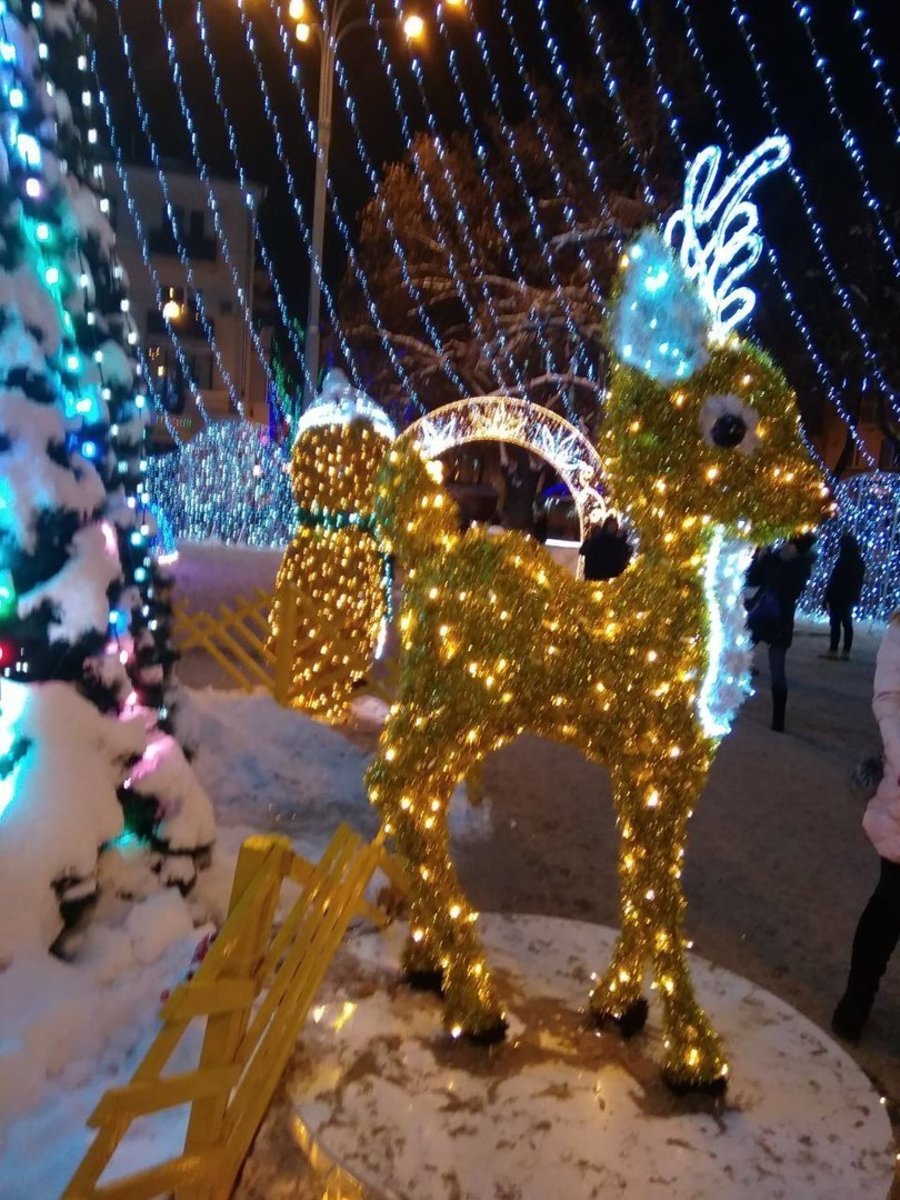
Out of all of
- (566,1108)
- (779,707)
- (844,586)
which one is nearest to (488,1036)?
(566,1108)

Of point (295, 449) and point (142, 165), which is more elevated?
point (142, 165)

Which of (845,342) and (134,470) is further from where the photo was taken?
(845,342)

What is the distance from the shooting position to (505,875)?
5.20m

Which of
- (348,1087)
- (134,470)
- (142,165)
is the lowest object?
(348,1087)

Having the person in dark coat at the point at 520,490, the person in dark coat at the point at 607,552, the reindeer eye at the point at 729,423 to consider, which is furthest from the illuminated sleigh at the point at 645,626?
the person in dark coat at the point at 520,490

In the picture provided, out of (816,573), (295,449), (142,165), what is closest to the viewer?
(295,449)

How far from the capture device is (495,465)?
2536 centimetres

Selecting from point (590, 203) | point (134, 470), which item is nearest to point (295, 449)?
point (134, 470)

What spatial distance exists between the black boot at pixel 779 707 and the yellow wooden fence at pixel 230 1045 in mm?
6745

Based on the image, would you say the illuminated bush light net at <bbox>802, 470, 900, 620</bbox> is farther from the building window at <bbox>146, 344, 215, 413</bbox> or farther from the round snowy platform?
the building window at <bbox>146, 344, 215, 413</bbox>

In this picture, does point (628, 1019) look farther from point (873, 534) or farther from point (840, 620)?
point (873, 534)

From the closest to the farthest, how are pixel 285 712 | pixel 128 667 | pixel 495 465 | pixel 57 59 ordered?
pixel 57 59 < pixel 128 667 < pixel 285 712 < pixel 495 465

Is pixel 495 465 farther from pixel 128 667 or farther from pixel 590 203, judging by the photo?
pixel 128 667

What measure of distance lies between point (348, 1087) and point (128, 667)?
1.93 metres
